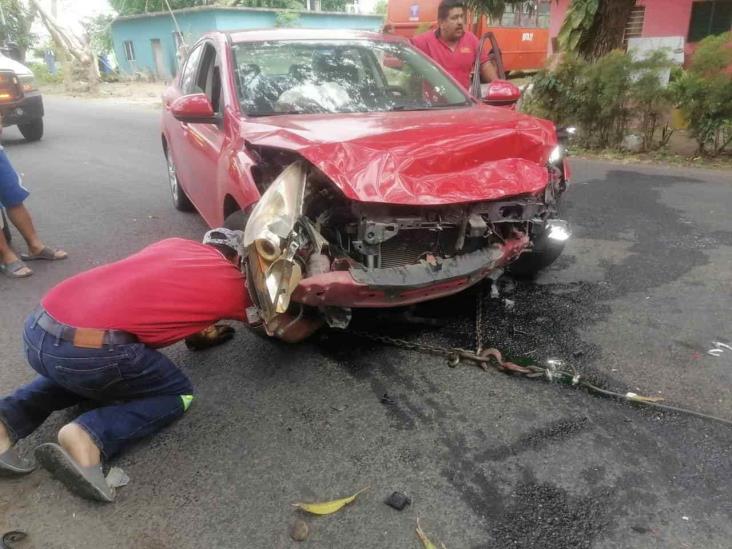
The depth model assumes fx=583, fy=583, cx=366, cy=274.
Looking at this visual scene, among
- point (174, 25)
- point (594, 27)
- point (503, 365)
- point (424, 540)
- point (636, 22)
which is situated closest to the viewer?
point (424, 540)

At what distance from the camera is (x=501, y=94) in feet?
13.5

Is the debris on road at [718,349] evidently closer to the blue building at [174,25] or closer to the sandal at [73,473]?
the sandal at [73,473]

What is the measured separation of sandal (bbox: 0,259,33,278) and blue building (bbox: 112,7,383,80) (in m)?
21.6

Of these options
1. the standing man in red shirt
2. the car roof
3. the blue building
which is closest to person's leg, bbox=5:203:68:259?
the car roof

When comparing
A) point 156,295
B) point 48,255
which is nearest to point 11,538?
point 156,295

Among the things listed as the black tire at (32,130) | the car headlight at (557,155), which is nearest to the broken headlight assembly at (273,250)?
the car headlight at (557,155)

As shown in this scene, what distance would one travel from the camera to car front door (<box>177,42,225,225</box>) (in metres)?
3.87

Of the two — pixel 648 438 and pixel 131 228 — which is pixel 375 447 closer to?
pixel 648 438

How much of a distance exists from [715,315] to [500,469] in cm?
212

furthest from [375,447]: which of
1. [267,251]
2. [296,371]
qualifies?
[267,251]

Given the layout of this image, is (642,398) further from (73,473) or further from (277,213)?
(73,473)

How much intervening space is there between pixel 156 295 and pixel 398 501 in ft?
4.12

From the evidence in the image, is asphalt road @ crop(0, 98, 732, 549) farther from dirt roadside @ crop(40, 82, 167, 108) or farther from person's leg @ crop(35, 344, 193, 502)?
dirt roadside @ crop(40, 82, 167, 108)

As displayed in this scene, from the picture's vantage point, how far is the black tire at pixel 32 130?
34.5 feet
